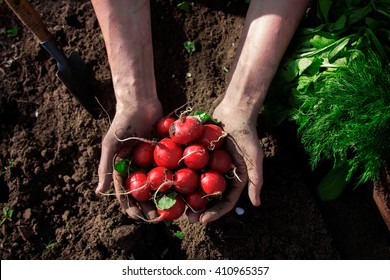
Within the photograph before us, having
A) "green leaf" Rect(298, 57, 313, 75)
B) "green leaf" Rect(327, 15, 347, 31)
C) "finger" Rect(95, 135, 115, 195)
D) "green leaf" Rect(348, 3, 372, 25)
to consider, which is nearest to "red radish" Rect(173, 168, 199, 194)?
"finger" Rect(95, 135, 115, 195)

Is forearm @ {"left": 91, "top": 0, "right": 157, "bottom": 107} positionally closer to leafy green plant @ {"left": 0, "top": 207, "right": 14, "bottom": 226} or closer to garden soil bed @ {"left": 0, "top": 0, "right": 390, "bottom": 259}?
garden soil bed @ {"left": 0, "top": 0, "right": 390, "bottom": 259}

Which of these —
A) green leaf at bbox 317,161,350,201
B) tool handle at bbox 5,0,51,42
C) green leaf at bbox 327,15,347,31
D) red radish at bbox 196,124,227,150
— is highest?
tool handle at bbox 5,0,51,42

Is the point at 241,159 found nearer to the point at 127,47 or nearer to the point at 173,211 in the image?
the point at 173,211

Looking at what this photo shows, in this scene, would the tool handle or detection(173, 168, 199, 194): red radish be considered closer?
detection(173, 168, 199, 194): red radish

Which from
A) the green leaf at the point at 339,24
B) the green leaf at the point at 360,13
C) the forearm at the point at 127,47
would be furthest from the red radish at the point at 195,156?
the green leaf at the point at 360,13

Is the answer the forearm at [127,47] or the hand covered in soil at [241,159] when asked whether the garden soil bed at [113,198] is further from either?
the forearm at [127,47]

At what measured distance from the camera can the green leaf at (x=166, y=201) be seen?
2299 millimetres

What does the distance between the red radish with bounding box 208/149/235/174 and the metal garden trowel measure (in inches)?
42.1

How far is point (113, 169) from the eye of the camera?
2469 millimetres

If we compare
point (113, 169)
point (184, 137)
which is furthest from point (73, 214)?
point (184, 137)

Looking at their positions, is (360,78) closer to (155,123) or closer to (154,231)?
(155,123)

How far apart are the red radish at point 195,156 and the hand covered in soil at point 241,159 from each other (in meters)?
0.20

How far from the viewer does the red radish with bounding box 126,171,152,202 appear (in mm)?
2325

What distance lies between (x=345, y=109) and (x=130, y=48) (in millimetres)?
1250
